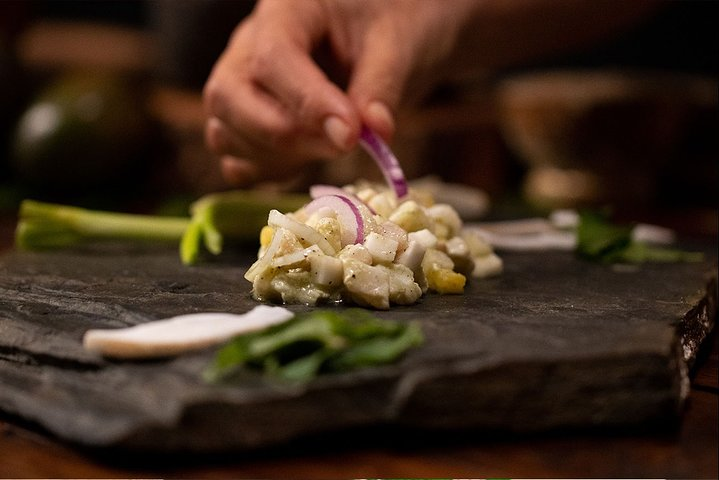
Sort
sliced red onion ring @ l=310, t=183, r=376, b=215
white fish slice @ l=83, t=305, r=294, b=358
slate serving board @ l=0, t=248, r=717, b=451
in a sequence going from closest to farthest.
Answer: slate serving board @ l=0, t=248, r=717, b=451 → white fish slice @ l=83, t=305, r=294, b=358 → sliced red onion ring @ l=310, t=183, r=376, b=215

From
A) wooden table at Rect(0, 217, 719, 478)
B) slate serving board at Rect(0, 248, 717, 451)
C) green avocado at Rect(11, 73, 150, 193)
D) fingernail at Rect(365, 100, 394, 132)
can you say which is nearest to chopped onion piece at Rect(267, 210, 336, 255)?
slate serving board at Rect(0, 248, 717, 451)

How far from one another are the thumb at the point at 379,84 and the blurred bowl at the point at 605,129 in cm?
226

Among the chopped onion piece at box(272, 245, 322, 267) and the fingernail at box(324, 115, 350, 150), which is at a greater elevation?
the fingernail at box(324, 115, 350, 150)

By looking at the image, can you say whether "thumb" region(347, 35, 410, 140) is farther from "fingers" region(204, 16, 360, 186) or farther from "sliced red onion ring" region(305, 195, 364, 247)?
"sliced red onion ring" region(305, 195, 364, 247)

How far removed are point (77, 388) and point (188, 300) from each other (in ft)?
1.51

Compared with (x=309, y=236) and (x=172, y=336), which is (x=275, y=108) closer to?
(x=309, y=236)

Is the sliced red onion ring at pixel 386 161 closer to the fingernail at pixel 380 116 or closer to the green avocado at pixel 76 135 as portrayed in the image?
the fingernail at pixel 380 116

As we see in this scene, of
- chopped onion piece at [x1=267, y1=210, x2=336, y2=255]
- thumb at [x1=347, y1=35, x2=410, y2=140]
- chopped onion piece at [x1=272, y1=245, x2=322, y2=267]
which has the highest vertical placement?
thumb at [x1=347, y1=35, x2=410, y2=140]

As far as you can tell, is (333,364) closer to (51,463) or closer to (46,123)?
(51,463)

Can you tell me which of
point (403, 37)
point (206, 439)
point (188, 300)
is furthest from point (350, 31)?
point (206, 439)

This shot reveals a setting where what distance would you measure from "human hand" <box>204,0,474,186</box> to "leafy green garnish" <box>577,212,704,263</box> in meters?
0.64

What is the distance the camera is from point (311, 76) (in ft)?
7.75

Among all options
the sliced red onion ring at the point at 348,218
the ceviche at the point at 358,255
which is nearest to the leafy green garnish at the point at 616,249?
the ceviche at the point at 358,255

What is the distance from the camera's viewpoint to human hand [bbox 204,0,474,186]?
7.82 ft
